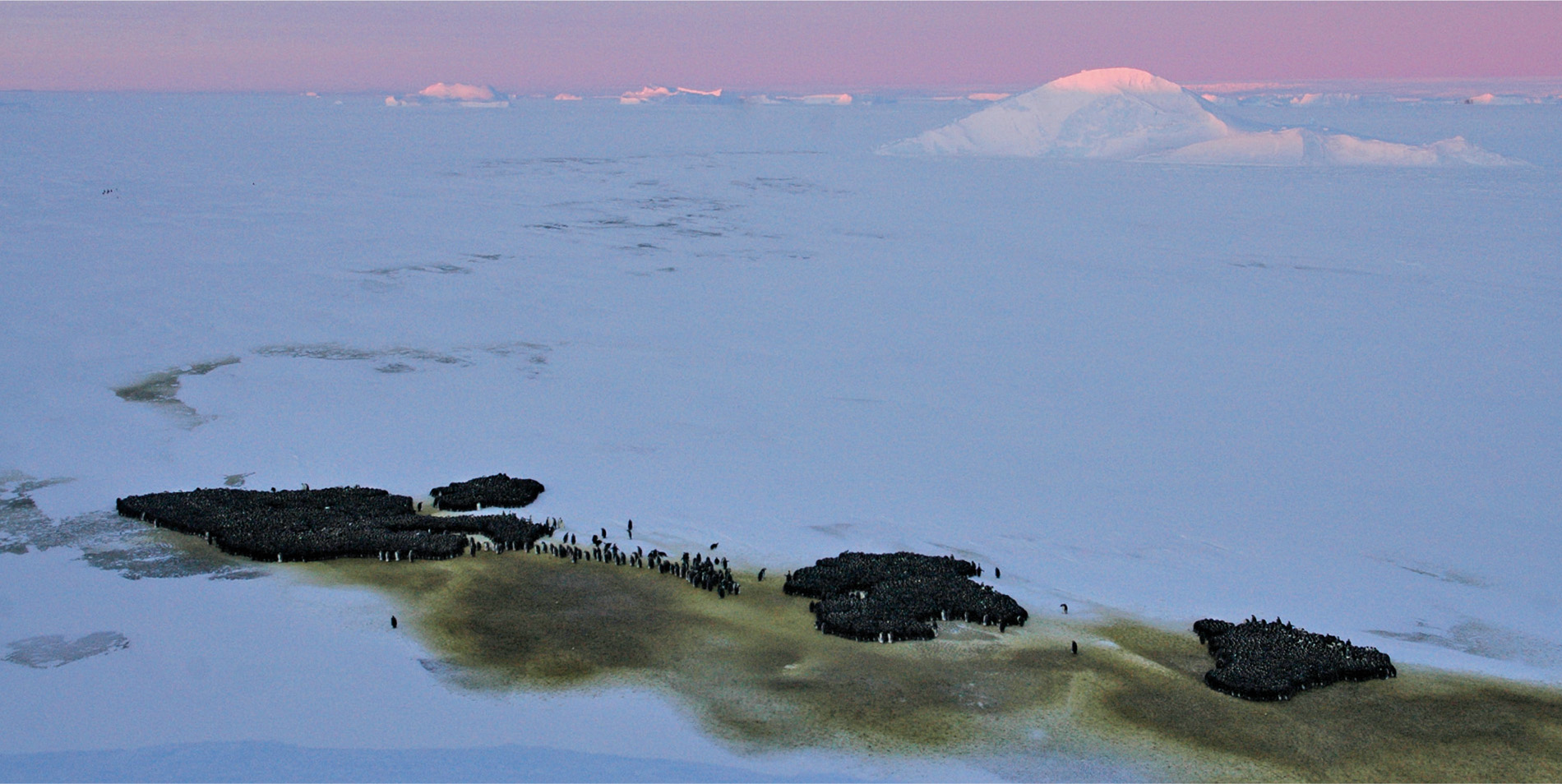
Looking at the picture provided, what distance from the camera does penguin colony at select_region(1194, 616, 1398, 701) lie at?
1959 centimetres

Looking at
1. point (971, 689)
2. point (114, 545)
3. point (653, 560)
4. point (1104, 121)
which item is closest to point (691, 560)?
point (653, 560)

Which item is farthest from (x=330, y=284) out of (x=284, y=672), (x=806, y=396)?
(x=284, y=672)

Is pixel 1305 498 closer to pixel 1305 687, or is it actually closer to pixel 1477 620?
pixel 1477 620

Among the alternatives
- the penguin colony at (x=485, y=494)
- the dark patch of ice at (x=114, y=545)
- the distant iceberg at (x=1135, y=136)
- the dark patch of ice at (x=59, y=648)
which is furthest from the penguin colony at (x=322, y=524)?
the distant iceberg at (x=1135, y=136)

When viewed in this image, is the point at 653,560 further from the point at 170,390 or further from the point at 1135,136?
the point at 1135,136

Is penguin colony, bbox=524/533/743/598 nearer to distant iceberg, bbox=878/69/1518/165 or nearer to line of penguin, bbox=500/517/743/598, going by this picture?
line of penguin, bbox=500/517/743/598

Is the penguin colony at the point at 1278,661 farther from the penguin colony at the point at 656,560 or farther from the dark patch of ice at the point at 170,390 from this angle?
the dark patch of ice at the point at 170,390

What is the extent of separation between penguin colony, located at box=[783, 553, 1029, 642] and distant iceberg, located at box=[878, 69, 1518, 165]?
10173cm

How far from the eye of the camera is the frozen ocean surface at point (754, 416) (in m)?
20.2

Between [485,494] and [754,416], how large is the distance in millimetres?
10839

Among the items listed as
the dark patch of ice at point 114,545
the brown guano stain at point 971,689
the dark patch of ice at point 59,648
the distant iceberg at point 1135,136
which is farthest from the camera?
the distant iceberg at point 1135,136

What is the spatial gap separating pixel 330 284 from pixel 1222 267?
142 feet

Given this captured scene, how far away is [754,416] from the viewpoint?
38344 millimetres

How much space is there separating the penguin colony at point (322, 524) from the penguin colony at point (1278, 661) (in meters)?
14.2
